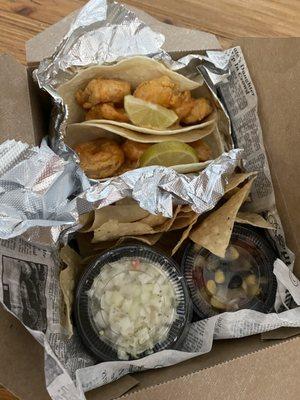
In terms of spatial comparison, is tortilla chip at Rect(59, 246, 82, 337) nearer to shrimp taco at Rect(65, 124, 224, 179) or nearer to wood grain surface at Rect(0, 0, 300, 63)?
shrimp taco at Rect(65, 124, 224, 179)

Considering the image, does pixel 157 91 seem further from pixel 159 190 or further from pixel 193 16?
pixel 193 16

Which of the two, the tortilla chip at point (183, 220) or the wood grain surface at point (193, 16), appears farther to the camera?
the wood grain surface at point (193, 16)

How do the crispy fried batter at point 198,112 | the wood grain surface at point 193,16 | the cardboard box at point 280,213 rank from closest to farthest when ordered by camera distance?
the cardboard box at point 280,213, the crispy fried batter at point 198,112, the wood grain surface at point 193,16

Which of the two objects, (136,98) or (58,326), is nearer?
(58,326)

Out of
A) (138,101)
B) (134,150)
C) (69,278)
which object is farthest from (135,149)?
(69,278)

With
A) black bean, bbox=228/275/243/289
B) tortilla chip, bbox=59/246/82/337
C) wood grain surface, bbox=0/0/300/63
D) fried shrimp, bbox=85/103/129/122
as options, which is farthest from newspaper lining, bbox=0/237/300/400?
wood grain surface, bbox=0/0/300/63

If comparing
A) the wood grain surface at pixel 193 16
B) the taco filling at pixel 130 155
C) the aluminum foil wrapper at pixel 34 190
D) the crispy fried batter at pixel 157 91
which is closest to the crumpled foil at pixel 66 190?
the aluminum foil wrapper at pixel 34 190

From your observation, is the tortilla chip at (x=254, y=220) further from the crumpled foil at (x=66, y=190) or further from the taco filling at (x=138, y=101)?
the taco filling at (x=138, y=101)

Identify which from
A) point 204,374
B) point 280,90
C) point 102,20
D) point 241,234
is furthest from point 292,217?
point 102,20
